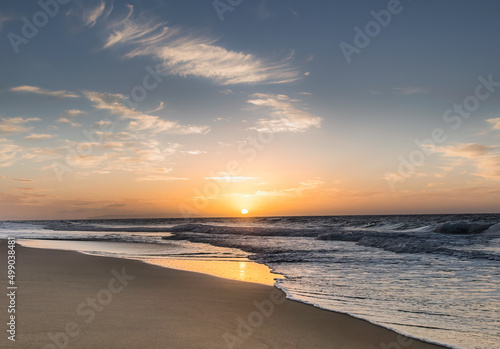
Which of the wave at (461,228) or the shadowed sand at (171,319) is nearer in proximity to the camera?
the shadowed sand at (171,319)

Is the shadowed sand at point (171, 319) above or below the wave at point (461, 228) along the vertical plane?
above

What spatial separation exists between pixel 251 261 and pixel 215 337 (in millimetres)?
9360

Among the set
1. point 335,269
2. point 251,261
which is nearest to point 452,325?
point 335,269

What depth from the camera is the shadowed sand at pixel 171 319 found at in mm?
4410

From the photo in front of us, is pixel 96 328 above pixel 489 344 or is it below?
above

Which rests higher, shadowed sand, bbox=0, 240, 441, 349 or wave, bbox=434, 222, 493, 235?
shadowed sand, bbox=0, 240, 441, 349

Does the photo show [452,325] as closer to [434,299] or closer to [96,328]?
[434,299]

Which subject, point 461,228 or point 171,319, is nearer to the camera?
point 171,319

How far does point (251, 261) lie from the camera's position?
45.5 ft

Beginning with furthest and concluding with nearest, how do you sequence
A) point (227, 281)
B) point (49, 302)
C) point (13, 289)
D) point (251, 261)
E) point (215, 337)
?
point (251, 261) < point (227, 281) < point (13, 289) < point (49, 302) < point (215, 337)

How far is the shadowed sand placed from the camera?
441cm

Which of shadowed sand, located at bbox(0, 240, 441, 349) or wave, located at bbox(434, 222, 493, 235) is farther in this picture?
wave, located at bbox(434, 222, 493, 235)

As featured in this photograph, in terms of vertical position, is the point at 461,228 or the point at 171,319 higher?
the point at 171,319

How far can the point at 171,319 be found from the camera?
5.25 m
